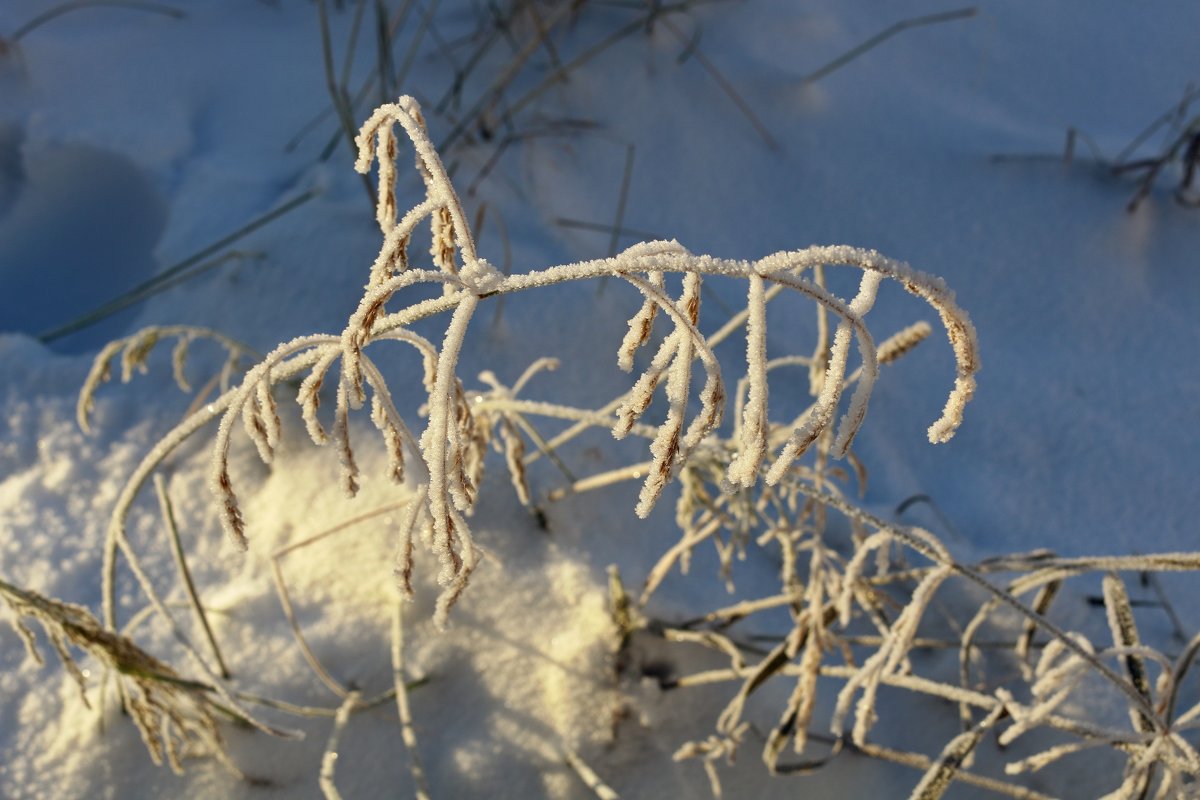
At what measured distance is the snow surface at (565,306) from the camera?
48.5 inches

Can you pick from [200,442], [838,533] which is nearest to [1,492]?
[200,442]

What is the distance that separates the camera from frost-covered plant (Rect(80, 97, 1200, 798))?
0.61m

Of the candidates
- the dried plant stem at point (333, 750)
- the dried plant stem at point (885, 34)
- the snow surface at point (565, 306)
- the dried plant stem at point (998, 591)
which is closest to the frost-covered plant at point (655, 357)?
the dried plant stem at point (998, 591)

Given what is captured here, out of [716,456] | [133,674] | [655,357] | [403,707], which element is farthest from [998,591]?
[133,674]

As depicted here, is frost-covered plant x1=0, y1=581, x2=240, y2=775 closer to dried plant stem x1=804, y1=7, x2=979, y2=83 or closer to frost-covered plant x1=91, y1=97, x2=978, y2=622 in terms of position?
frost-covered plant x1=91, y1=97, x2=978, y2=622

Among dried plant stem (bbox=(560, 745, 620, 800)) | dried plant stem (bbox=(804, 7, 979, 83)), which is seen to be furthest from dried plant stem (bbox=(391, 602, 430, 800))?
dried plant stem (bbox=(804, 7, 979, 83))

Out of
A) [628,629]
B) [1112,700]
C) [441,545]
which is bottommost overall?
[1112,700]

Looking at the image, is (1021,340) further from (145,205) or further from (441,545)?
(145,205)

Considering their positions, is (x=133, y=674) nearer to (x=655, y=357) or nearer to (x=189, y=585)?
(x=189, y=585)

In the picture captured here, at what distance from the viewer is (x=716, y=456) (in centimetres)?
103

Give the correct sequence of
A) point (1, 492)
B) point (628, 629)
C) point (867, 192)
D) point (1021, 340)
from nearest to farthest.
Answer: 1. point (628, 629)
2. point (1, 492)
3. point (1021, 340)
4. point (867, 192)

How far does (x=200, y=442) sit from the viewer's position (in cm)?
144

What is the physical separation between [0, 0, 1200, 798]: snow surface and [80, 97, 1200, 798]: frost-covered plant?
9 cm

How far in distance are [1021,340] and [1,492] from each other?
1.67 metres
